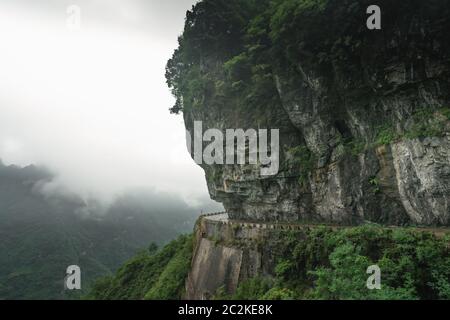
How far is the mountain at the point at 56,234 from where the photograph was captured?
67.9 meters

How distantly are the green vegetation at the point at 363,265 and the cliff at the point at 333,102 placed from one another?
17.7 ft

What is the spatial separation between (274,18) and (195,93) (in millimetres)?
11919

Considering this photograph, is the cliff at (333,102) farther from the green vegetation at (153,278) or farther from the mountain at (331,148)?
the green vegetation at (153,278)

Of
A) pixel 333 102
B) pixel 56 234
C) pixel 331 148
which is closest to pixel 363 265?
pixel 331 148

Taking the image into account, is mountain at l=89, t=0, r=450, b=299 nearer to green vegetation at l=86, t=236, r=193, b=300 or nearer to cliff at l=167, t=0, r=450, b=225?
cliff at l=167, t=0, r=450, b=225

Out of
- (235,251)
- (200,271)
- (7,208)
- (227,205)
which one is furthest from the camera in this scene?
(7,208)

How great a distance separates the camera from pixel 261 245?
57.5ft

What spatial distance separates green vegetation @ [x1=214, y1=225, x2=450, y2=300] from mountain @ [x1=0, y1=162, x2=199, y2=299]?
56.6m

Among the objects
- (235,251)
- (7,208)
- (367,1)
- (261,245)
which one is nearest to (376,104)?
(367,1)

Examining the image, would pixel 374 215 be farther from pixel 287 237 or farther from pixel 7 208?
pixel 7 208

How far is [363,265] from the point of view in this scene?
11.4 meters

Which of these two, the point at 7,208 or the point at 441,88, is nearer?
the point at 441,88

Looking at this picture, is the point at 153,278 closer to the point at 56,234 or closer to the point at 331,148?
the point at 331,148

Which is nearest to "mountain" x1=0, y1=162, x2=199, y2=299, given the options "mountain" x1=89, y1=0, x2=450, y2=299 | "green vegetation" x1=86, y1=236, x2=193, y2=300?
"green vegetation" x1=86, y1=236, x2=193, y2=300
